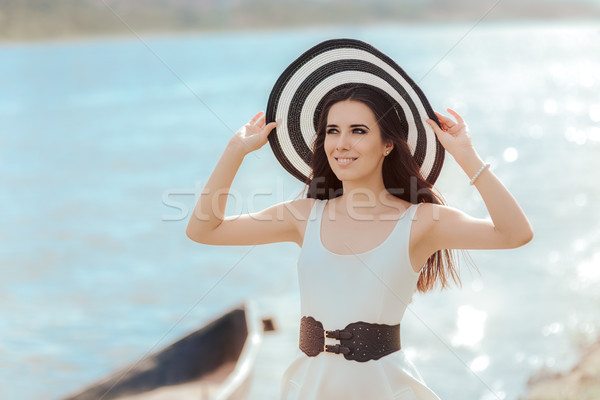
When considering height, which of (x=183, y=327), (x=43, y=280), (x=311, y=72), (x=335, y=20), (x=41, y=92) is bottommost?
(x=311, y=72)

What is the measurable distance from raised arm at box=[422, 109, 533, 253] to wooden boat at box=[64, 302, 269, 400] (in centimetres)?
523

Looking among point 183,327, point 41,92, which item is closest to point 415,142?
point 183,327

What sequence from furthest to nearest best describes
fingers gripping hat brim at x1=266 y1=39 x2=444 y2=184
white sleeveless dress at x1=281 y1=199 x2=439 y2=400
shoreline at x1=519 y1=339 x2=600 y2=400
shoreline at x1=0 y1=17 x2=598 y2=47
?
shoreline at x1=0 y1=17 x2=598 y2=47 < shoreline at x1=519 y1=339 x2=600 y2=400 < fingers gripping hat brim at x1=266 y1=39 x2=444 y2=184 < white sleeveless dress at x1=281 y1=199 x2=439 y2=400

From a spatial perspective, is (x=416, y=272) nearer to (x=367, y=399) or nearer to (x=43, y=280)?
(x=367, y=399)

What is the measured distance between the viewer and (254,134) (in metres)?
3.34

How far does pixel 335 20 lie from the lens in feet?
303

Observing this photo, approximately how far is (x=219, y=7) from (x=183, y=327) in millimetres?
77251

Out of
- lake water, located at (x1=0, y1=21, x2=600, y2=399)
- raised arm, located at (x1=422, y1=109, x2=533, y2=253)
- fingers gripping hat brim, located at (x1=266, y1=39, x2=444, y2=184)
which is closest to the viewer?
raised arm, located at (x1=422, y1=109, x2=533, y2=253)

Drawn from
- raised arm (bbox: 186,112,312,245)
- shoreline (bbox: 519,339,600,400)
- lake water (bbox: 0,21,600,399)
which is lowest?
raised arm (bbox: 186,112,312,245)

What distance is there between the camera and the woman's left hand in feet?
10.1

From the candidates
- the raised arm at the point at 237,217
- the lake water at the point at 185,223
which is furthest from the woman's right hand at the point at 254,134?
the lake water at the point at 185,223

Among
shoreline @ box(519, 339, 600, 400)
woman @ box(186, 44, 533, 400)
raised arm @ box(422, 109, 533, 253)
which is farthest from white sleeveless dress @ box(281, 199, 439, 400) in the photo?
shoreline @ box(519, 339, 600, 400)

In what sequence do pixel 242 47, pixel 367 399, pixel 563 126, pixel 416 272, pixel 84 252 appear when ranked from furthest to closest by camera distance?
pixel 242 47, pixel 563 126, pixel 84 252, pixel 416 272, pixel 367 399

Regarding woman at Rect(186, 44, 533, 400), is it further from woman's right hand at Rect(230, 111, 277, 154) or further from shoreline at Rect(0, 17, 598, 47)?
shoreline at Rect(0, 17, 598, 47)
